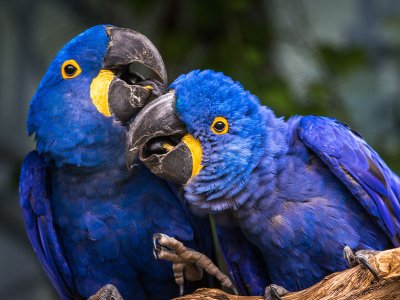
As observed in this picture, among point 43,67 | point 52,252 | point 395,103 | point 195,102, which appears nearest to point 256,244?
point 195,102

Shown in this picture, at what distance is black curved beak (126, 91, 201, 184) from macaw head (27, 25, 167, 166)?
11 centimetres

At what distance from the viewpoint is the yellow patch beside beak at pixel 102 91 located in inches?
81.0

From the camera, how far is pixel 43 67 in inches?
179

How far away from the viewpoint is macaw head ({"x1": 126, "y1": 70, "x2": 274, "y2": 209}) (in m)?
1.92

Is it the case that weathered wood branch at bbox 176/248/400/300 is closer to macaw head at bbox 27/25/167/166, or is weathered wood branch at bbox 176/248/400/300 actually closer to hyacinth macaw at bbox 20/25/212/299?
hyacinth macaw at bbox 20/25/212/299

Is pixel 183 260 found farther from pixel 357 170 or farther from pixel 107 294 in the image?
pixel 357 170

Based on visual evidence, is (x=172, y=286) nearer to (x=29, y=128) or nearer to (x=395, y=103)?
(x=29, y=128)

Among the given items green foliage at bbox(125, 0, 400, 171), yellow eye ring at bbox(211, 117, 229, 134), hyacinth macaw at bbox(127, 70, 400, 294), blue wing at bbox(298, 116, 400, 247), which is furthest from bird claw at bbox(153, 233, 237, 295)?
green foliage at bbox(125, 0, 400, 171)

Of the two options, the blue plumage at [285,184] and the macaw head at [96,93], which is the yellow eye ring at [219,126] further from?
the macaw head at [96,93]

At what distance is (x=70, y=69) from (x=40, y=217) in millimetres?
489

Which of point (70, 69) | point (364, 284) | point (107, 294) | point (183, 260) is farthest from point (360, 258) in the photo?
point (70, 69)

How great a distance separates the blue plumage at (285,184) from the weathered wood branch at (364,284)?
0.50 feet

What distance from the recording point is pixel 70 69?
2096mm

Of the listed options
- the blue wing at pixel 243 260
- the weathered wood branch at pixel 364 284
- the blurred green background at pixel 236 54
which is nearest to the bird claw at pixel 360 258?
the weathered wood branch at pixel 364 284
